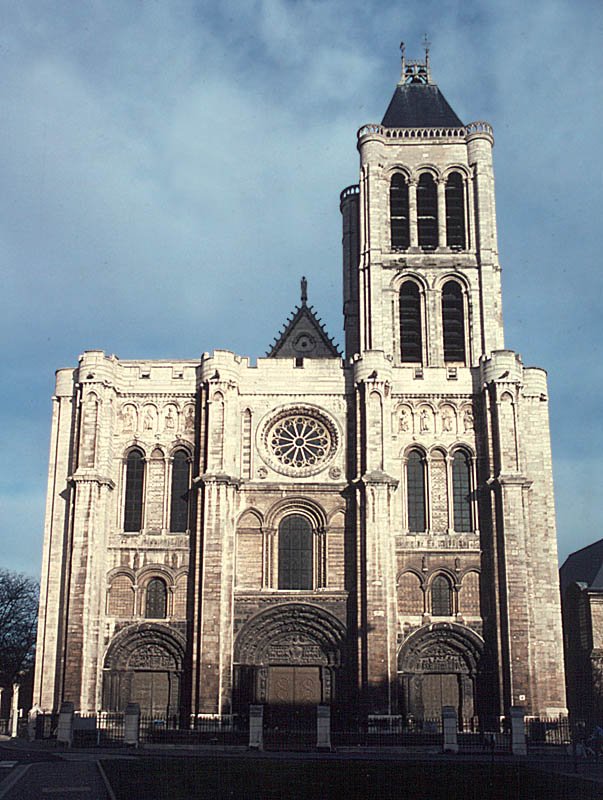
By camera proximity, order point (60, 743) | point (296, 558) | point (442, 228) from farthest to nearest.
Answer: point (442, 228) < point (296, 558) < point (60, 743)

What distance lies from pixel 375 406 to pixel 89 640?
1429cm

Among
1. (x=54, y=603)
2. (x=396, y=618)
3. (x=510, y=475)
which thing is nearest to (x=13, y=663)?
(x=54, y=603)

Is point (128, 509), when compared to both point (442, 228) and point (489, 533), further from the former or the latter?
point (442, 228)

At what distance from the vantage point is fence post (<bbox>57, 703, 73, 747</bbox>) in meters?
33.8

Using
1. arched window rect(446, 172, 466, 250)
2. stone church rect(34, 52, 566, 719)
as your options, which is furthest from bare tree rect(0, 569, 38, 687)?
arched window rect(446, 172, 466, 250)

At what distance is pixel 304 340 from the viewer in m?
49.6

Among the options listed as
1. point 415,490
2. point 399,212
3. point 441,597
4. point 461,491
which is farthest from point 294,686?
point 399,212

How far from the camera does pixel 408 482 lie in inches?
1631

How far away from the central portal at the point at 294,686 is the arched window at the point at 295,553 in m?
3.21

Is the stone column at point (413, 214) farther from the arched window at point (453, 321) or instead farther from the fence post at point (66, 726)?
the fence post at point (66, 726)

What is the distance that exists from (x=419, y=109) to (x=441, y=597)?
25.6 meters

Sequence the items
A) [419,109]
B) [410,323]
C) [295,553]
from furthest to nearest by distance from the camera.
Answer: [419,109] → [410,323] → [295,553]

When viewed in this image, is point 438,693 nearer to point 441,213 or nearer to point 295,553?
point 295,553

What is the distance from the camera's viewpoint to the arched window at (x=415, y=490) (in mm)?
40969
